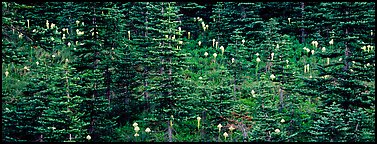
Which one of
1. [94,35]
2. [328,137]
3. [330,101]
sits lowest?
[328,137]

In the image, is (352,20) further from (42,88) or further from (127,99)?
(42,88)

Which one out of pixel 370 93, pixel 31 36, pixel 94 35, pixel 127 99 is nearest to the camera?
pixel 31 36

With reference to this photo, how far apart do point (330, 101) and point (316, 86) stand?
811 mm

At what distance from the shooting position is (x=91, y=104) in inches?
512

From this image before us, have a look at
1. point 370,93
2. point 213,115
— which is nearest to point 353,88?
point 370,93

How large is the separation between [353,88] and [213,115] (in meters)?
4.67

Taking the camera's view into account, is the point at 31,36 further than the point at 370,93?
No

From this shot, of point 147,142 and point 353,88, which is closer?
point 353,88

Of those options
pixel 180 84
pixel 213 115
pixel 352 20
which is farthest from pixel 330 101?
pixel 180 84

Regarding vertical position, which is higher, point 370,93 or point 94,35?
point 94,35

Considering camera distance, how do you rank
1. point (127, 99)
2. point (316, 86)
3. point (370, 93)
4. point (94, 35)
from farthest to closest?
point (127, 99) < point (94, 35) < point (316, 86) < point (370, 93)

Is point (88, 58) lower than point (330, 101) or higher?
higher

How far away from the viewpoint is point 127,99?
1541 cm

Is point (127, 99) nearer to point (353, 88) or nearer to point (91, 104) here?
point (91, 104)
